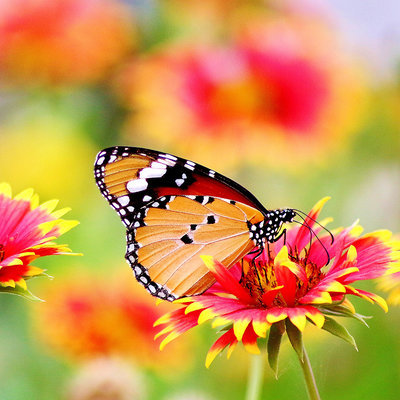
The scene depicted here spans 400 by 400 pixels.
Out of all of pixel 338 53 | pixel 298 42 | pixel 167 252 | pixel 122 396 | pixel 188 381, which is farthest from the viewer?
pixel 338 53

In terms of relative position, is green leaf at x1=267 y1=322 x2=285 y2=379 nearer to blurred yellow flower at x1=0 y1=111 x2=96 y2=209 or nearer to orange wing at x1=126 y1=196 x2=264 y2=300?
orange wing at x1=126 y1=196 x2=264 y2=300

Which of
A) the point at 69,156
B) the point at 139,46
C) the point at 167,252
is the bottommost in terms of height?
the point at 167,252

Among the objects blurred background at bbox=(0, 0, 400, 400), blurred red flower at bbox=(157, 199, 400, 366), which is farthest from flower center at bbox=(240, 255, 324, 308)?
blurred background at bbox=(0, 0, 400, 400)

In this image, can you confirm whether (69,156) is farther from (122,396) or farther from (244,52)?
(122,396)

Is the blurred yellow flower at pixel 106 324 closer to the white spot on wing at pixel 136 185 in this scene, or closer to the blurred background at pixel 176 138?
the blurred background at pixel 176 138

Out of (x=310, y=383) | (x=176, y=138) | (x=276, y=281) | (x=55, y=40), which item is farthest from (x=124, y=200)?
(x=55, y=40)

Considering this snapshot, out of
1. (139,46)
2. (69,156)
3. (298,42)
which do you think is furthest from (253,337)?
(139,46)

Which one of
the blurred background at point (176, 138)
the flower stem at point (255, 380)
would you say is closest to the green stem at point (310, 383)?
the flower stem at point (255, 380)

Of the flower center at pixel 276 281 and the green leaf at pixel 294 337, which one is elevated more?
the flower center at pixel 276 281
